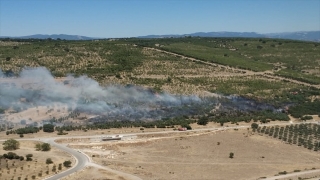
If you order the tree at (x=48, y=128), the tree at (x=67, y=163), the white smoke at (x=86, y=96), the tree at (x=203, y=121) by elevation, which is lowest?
the tree at (x=203, y=121)

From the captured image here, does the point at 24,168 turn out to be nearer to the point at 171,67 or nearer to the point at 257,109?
the point at 257,109

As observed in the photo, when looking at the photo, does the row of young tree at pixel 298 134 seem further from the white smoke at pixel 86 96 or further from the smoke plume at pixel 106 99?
the white smoke at pixel 86 96

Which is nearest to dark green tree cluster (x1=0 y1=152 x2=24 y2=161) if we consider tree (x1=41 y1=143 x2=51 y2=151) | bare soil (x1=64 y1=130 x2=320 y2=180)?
tree (x1=41 y1=143 x2=51 y2=151)

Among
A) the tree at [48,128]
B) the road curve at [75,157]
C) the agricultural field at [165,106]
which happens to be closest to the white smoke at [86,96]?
the agricultural field at [165,106]

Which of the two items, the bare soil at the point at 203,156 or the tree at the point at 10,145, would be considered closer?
the bare soil at the point at 203,156

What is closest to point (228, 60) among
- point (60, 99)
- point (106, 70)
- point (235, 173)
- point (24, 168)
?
→ point (106, 70)

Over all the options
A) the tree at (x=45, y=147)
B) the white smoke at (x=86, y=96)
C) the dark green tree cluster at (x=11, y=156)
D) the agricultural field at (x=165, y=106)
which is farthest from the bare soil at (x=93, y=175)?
the white smoke at (x=86, y=96)

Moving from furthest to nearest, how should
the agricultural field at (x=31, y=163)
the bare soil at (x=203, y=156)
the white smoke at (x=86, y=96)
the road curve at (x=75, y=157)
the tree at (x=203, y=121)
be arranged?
the white smoke at (x=86, y=96) < the tree at (x=203, y=121) < the bare soil at (x=203, y=156) < the road curve at (x=75, y=157) < the agricultural field at (x=31, y=163)

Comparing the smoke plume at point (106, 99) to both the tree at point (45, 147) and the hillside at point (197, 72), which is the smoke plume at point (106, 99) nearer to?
the hillside at point (197, 72)

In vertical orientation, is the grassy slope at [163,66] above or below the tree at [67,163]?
above

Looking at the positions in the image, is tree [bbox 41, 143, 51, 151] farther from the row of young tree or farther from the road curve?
A: the row of young tree

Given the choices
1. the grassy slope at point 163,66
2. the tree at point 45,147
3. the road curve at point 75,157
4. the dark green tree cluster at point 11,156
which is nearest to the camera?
the road curve at point 75,157
